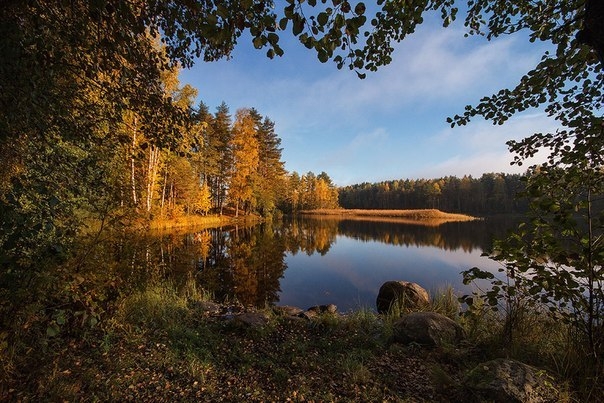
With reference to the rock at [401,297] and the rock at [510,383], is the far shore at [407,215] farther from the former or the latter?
the rock at [510,383]

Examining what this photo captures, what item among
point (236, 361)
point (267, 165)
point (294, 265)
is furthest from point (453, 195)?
point (236, 361)

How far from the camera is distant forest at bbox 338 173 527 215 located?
77.2 metres

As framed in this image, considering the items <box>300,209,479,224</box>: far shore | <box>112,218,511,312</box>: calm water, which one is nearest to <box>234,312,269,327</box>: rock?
<box>112,218,511,312</box>: calm water

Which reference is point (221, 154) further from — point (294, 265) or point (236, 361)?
point (236, 361)

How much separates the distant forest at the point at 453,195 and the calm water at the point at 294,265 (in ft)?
219

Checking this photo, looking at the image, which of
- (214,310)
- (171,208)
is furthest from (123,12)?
(171,208)

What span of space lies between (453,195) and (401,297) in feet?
291

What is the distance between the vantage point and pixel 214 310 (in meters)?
6.66

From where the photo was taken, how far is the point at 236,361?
428 centimetres

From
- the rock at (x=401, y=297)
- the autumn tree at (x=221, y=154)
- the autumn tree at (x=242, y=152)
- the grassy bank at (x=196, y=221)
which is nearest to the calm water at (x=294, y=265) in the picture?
the rock at (x=401, y=297)

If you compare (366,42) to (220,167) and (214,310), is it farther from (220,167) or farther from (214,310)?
(220,167)

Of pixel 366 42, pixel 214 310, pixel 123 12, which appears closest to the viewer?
pixel 123 12

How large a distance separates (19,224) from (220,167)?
3239 centimetres

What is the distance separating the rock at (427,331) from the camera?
5176mm
